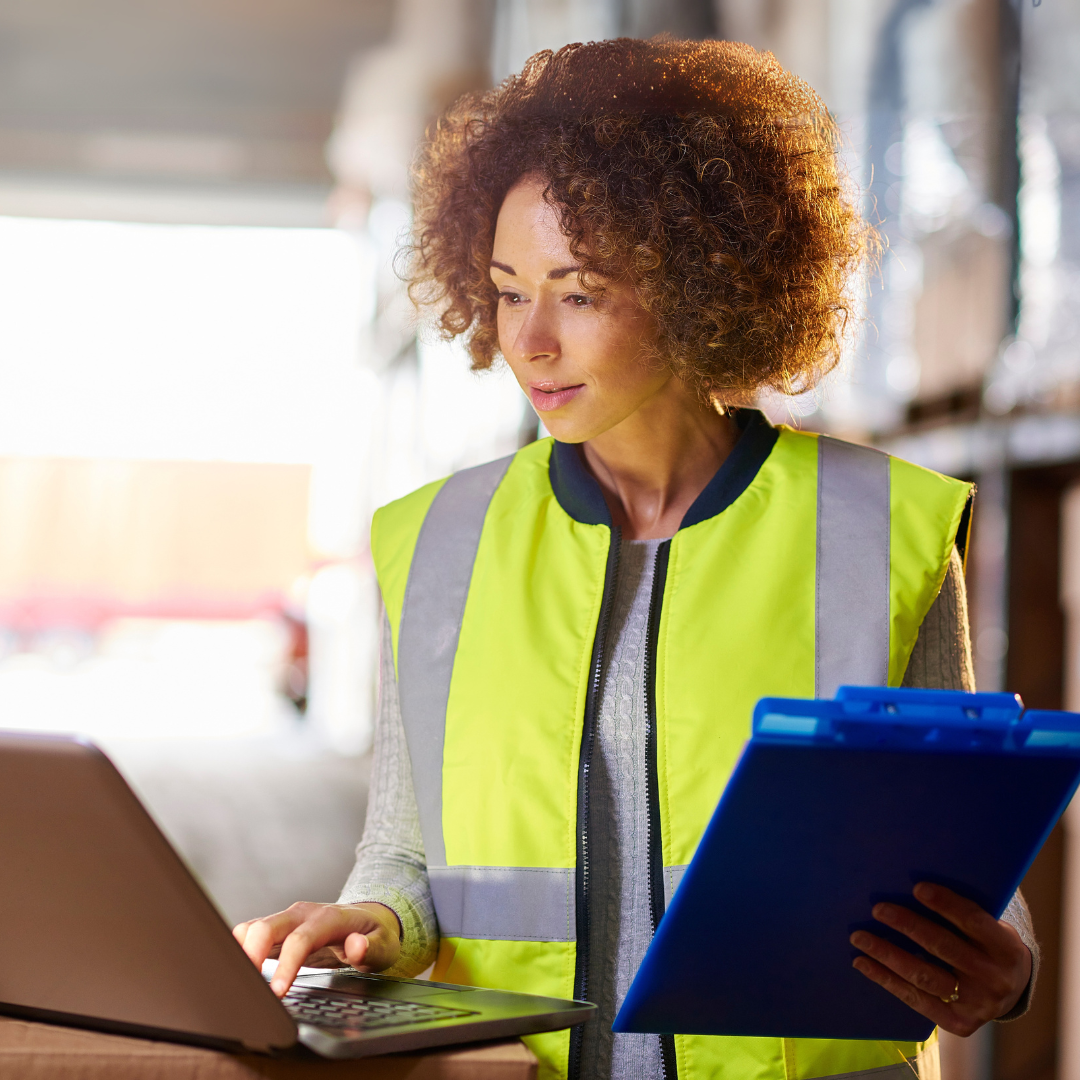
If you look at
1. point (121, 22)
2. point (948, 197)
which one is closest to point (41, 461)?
point (121, 22)

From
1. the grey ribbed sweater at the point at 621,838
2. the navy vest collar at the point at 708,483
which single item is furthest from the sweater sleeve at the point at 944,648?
the navy vest collar at the point at 708,483

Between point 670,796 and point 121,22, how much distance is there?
194 inches

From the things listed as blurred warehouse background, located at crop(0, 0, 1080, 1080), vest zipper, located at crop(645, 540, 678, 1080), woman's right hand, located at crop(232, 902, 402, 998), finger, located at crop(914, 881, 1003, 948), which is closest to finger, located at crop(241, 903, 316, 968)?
woman's right hand, located at crop(232, 902, 402, 998)

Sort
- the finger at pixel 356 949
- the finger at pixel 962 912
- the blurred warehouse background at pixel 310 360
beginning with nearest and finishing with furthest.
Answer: the finger at pixel 962 912, the finger at pixel 356 949, the blurred warehouse background at pixel 310 360

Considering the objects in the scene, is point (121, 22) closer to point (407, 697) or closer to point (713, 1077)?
point (407, 697)

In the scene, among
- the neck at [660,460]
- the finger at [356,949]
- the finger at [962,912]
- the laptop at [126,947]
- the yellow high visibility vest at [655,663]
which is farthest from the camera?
the neck at [660,460]

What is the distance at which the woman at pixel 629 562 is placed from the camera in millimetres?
976

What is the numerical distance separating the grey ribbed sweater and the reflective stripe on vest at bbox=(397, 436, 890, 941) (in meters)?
0.03

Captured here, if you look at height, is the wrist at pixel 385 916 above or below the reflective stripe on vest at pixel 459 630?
below

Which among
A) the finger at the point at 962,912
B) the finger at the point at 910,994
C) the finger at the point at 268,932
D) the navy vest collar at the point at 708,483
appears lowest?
the finger at the point at 910,994

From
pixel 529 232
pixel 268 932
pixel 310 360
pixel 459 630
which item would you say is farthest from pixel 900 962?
pixel 310 360

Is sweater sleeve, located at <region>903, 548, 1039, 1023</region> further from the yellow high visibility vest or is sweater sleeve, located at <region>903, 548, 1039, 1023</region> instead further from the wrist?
the wrist

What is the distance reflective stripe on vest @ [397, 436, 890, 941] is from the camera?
0.98 meters

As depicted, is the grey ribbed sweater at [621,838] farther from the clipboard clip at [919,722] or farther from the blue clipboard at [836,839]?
the clipboard clip at [919,722]
